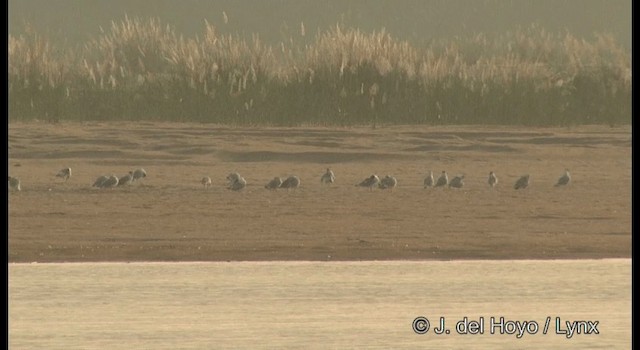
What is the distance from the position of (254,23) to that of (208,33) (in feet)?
0.82

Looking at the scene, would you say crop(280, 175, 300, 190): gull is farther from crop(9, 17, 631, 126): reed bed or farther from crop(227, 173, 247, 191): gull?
crop(9, 17, 631, 126): reed bed

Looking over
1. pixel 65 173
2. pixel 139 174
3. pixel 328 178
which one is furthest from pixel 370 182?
pixel 65 173

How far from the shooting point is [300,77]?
9023 millimetres

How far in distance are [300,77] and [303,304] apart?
3123 millimetres

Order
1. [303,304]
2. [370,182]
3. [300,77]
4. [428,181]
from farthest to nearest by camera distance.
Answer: [300,77], [428,181], [370,182], [303,304]

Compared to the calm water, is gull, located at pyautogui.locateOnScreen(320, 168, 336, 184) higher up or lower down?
higher up

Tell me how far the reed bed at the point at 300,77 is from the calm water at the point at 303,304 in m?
1.66

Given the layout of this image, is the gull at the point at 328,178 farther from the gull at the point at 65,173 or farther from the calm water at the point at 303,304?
the gull at the point at 65,173

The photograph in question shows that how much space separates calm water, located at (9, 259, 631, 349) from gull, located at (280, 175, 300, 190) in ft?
3.41

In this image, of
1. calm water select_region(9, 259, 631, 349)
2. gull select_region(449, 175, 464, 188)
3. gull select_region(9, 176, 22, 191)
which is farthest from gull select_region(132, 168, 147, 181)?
gull select_region(449, 175, 464, 188)

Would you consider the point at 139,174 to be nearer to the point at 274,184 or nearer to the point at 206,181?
the point at 206,181

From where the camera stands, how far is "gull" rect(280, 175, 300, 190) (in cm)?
843

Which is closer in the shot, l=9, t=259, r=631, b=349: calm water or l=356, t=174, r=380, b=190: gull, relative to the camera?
l=9, t=259, r=631, b=349: calm water

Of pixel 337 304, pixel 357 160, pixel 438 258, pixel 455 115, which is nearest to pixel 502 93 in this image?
pixel 455 115
